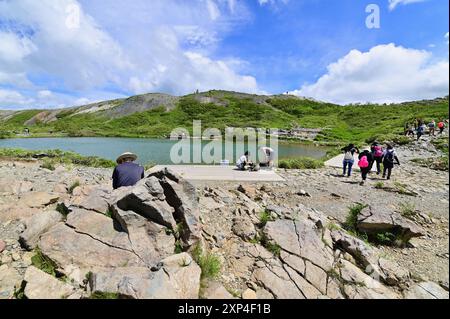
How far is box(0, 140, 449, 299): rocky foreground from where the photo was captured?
413cm

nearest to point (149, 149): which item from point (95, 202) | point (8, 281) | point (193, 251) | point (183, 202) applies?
point (95, 202)

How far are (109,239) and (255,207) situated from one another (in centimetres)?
420

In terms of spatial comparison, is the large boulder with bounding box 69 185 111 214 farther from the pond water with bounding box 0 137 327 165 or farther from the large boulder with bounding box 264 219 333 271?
the pond water with bounding box 0 137 327 165

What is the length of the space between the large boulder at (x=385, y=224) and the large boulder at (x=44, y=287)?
7014 mm

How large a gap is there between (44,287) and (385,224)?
7.62m

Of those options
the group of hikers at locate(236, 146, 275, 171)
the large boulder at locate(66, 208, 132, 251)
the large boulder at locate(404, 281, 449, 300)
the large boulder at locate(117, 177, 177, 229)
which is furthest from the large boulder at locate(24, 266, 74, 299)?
the group of hikers at locate(236, 146, 275, 171)

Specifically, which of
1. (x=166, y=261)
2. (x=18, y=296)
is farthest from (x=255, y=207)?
(x=18, y=296)

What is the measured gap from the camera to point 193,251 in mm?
5047

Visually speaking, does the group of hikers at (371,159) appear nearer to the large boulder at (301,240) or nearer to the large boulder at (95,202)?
the large boulder at (301,240)

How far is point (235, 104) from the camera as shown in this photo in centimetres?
11188

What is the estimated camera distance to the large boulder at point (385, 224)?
666cm

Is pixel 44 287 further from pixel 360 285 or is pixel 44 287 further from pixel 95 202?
pixel 360 285

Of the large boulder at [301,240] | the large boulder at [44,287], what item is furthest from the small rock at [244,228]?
the large boulder at [44,287]

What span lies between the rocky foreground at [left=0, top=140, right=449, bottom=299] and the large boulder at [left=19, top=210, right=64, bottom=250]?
0.02 m
